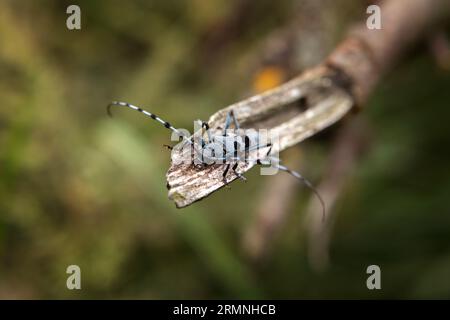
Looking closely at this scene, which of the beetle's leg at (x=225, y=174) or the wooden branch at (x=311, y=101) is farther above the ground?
the wooden branch at (x=311, y=101)

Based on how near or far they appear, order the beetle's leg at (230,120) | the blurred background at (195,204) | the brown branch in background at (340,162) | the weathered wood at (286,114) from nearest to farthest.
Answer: the weathered wood at (286,114), the beetle's leg at (230,120), the brown branch in background at (340,162), the blurred background at (195,204)

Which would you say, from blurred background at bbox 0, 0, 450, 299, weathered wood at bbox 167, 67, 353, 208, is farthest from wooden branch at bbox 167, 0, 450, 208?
blurred background at bbox 0, 0, 450, 299

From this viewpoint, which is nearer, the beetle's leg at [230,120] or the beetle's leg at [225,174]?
the beetle's leg at [225,174]

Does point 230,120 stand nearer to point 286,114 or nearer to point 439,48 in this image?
point 286,114

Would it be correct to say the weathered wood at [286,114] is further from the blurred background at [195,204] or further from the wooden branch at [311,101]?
the blurred background at [195,204]

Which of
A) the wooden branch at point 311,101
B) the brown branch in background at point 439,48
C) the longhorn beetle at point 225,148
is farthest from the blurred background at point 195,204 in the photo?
the longhorn beetle at point 225,148

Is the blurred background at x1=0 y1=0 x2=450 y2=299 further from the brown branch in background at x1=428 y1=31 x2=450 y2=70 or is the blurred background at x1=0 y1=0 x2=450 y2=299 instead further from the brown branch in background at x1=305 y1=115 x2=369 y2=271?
the brown branch in background at x1=428 y1=31 x2=450 y2=70

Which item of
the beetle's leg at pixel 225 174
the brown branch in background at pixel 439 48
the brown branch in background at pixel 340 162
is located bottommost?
the beetle's leg at pixel 225 174

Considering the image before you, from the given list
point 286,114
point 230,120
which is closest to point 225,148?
point 230,120
